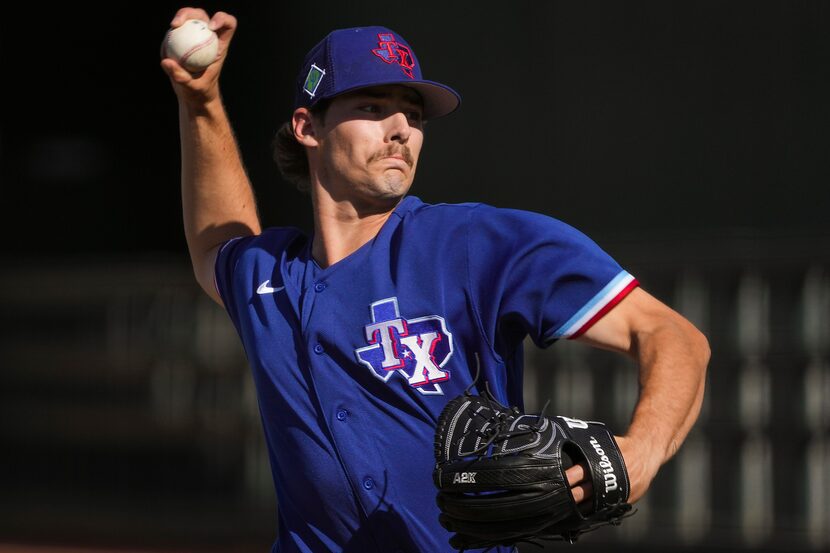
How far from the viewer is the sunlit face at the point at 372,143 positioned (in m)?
2.90

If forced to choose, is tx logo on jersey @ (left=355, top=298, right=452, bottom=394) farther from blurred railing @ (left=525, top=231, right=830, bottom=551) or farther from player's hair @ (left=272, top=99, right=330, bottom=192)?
blurred railing @ (left=525, top=231, right=830, bottom=551)

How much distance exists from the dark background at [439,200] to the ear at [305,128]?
4197 mm

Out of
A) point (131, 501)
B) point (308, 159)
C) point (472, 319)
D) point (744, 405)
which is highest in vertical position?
point (308, 159)

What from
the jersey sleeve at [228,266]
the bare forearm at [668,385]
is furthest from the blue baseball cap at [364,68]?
the bare forearm at [668,385]

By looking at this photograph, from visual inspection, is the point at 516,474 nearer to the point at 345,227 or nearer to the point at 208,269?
the point at 345,227

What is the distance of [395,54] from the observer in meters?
2.94

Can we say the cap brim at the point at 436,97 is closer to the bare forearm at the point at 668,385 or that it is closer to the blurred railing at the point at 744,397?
the bare forearm at the point at 668,385

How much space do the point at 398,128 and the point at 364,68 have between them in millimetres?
145

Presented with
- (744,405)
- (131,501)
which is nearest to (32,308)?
(131,501)

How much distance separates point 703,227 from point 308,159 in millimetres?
4618

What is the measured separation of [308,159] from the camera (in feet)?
10.6

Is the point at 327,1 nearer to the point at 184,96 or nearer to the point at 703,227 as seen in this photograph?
the point at 703,227

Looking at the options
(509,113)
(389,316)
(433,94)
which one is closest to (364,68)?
(433,94)

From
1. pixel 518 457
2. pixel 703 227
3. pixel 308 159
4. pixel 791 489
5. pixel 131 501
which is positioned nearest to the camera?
pixel 518 457
